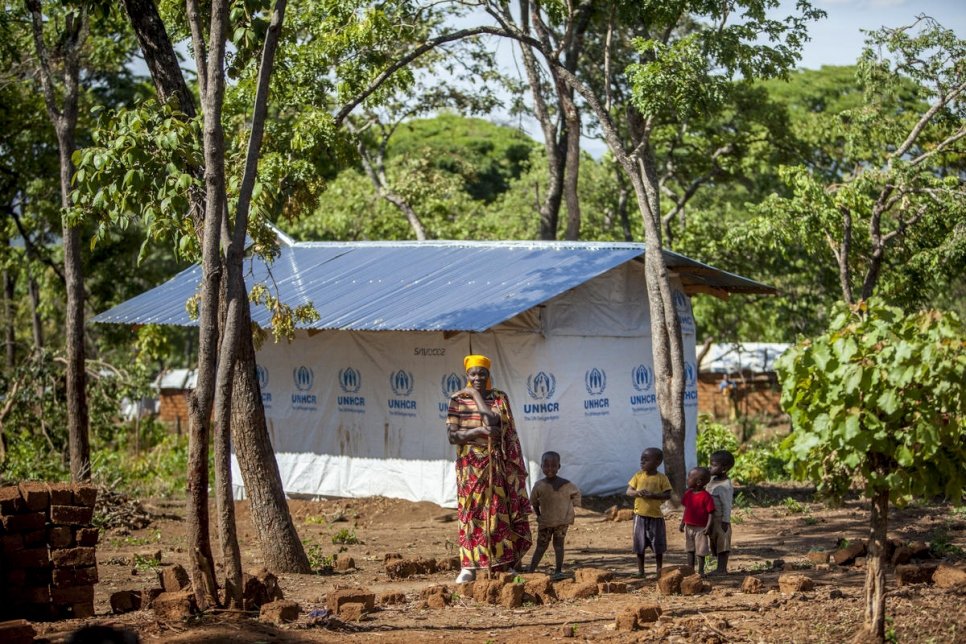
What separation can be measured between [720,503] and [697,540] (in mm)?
332

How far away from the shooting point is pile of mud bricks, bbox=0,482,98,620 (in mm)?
6895

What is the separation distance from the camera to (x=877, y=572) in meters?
5.87

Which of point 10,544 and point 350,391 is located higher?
point 350,391

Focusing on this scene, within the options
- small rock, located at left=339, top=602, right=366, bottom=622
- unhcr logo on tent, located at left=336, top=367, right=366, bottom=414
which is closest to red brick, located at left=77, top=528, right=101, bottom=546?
small rock, located at left=339, top=602, right=366, bottom=622

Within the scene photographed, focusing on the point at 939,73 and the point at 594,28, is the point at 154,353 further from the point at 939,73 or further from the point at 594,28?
the point at 939,73

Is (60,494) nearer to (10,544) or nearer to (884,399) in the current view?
(10,544)

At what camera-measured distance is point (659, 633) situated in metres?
6.27

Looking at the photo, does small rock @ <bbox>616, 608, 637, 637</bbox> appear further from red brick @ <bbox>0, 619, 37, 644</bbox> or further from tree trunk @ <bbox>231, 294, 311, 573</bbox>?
red brick @ <bbox>0, 619, 37, 644</bbox>

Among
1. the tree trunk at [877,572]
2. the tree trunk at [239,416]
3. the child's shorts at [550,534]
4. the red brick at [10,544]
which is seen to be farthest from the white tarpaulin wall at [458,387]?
the tree trunk at [877,572]

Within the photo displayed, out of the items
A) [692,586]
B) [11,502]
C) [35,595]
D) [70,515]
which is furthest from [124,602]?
[692,586]

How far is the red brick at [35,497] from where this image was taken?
22.7 ft

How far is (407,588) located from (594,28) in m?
13.2

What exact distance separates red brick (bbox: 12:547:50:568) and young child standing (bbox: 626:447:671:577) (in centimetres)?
406

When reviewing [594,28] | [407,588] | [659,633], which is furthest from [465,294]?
[594,28]
